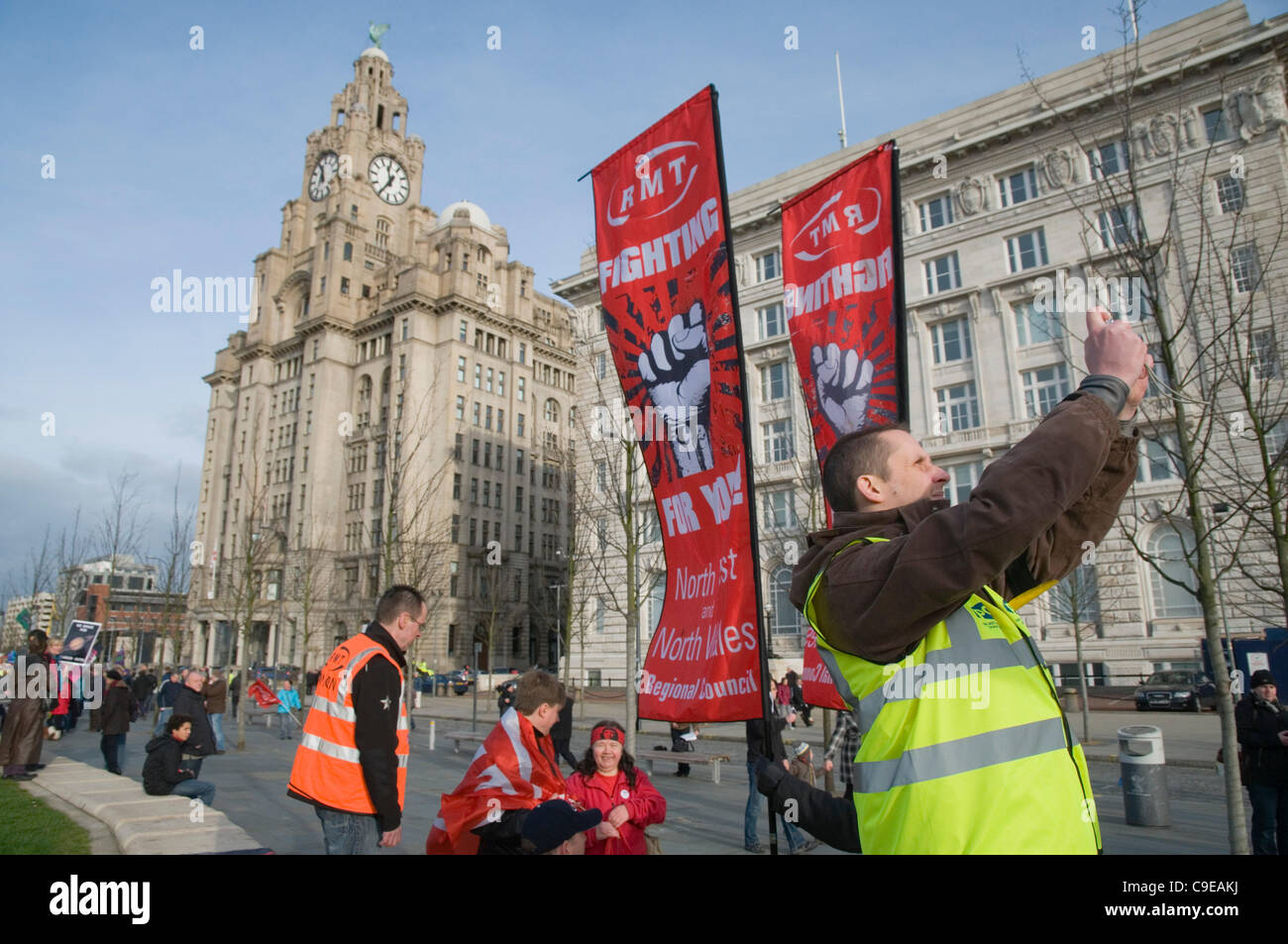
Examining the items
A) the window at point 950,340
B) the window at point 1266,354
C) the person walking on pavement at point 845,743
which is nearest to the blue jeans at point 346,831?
the person walking on pavement at point 845,743

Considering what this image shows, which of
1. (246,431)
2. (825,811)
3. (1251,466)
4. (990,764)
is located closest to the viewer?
(990,764)

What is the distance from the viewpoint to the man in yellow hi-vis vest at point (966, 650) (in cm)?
168

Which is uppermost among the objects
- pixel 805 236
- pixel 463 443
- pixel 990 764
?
pixel 463 443

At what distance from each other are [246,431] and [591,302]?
45330 mm

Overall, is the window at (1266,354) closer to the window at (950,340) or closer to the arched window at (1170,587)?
the arched window at (1170,587)

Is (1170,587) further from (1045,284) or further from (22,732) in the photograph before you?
(22,732)

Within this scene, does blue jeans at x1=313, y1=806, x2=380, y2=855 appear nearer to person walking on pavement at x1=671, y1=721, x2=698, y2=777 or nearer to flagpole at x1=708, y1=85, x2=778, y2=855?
flagpole at x1=708, y1=85, x2=778, y2=855

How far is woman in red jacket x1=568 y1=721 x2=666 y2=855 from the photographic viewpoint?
4270 millimetres

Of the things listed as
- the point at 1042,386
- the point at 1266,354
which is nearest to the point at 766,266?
the point at 1042,386

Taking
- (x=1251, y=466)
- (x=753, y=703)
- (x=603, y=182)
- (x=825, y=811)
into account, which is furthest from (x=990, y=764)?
(x=1251, y=466)

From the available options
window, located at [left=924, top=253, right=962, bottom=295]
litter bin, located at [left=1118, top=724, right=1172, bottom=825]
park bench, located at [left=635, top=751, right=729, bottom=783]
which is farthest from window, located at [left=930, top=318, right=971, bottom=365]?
litter bin, located at [left=1118, top=724, right=1172, bottom=825]

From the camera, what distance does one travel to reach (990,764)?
5.77 feet
